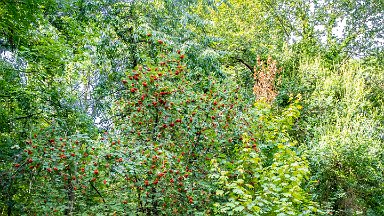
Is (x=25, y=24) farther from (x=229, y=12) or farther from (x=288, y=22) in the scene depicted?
(x=288, y=22)

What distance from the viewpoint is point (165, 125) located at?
15.0 feet

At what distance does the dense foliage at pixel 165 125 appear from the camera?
406cm

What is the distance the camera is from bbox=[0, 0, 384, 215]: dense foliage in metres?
4.06

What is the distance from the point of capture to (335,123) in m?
8.62

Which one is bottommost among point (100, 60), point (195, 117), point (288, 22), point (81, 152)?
point (81, 152)

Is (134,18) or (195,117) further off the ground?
(134,18)

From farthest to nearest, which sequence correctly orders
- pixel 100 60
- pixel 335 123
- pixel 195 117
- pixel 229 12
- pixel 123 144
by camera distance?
pixel 229 12 → pixel 335 123 → pixel 100 60 → pixel 195 117 → pixel 123 144

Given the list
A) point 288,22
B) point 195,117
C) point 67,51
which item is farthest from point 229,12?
point 195,117

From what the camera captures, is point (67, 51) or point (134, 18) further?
point (134, 18)

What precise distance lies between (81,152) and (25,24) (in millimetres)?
2725

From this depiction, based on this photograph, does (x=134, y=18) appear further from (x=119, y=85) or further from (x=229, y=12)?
(x=229, y=12)

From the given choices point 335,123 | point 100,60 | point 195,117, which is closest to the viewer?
point 195,117

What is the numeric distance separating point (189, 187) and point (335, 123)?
5.42 meters

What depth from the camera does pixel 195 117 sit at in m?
4.70
